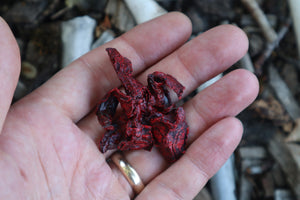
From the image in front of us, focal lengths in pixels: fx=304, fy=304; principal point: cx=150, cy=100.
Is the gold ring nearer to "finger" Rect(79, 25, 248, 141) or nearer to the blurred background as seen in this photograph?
"finger" Rect(79, 25, 248, 141)

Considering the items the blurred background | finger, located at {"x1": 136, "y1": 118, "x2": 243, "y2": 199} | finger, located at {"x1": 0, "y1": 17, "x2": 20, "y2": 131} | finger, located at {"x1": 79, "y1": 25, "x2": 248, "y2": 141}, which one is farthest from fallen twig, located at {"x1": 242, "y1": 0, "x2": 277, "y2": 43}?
finger, located at {"x1": 0, "y1": 17, "x2": 20, "y2": 131}

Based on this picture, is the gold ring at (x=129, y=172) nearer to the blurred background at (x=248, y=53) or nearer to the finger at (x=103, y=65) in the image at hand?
the finger at (x=103, y=65)

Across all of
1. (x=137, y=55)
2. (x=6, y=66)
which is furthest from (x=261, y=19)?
(x=6, y=66)

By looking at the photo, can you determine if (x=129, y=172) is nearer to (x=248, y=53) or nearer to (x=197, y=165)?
(x=197, y=165)

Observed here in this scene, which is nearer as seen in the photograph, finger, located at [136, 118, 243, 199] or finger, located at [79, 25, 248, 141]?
finger, located at [136, 118, 243, 199]

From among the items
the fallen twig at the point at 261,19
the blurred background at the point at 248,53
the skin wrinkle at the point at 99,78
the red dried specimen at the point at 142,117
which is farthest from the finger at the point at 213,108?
the fallen twig at the point at 261,19

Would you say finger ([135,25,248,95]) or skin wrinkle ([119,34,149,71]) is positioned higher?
skin wrinkle ([119,34,149,71])
